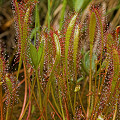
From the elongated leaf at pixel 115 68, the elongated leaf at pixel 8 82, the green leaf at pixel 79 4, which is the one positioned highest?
the green leaf at pixel 79 4

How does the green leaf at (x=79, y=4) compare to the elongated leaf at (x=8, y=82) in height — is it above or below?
above

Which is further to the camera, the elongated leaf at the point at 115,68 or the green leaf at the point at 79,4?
the green leaf at the point at 79,4

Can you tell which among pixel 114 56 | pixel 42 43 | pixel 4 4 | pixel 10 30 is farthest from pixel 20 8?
pixel 4 4

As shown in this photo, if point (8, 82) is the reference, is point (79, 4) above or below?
above

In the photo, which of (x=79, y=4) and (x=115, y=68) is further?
(x=79, y=4)

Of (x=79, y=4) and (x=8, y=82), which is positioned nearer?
(x=8, y=82)

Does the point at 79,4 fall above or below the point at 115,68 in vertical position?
above

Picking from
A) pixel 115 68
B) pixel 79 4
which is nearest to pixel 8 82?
pixel 115 68

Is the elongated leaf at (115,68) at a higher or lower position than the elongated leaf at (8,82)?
lower

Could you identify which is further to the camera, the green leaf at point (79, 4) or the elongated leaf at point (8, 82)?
the green leaf at point (79, 4)

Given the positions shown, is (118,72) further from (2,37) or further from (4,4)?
(4,4)

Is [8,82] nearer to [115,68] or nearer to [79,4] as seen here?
[115,68]
